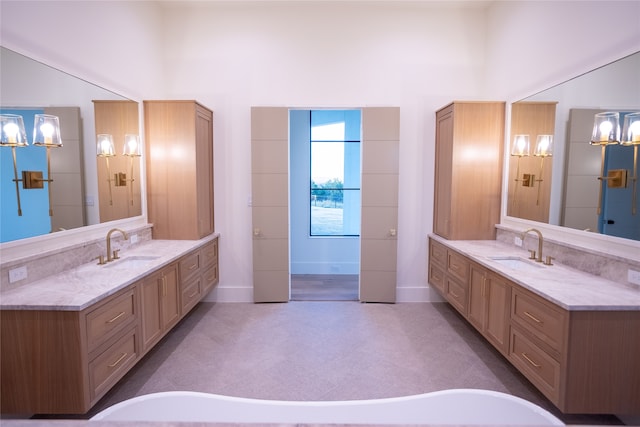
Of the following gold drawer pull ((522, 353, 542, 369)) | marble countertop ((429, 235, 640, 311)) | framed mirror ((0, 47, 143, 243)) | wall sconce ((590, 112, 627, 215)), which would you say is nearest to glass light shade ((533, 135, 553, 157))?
wall sconce ((590, 112, 627, 215))

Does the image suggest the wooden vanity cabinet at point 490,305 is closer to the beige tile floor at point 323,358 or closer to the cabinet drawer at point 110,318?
the beige tile floor at point 323,358

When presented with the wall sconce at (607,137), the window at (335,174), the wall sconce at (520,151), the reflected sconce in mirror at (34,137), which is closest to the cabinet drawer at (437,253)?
the wall sconce at (520,151)

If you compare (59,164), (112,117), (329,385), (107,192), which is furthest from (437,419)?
(112,117)

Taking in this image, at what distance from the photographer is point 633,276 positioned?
81.9 inches

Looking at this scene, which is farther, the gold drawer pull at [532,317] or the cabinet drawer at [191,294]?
the cabinet drawer at [191,294]

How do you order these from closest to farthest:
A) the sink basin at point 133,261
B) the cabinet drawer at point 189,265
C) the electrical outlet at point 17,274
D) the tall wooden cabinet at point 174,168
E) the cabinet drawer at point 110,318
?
the cabinet drawer at point 110,318, the electrical outlet at point 17,274, the sink basin at point 133,261, the cabinet drawer at point 189,265, the tall wooden cabinet at point 174,168

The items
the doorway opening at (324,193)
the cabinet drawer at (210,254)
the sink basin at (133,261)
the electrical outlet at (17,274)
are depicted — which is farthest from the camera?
the doorway opening at (324,193)

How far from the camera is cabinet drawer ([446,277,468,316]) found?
3.21 m

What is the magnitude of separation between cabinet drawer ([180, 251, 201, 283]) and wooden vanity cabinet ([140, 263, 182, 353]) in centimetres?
12

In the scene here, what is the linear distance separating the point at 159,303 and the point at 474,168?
342 cm

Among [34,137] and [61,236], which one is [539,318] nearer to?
[61,236]

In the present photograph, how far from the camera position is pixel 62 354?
1827mm

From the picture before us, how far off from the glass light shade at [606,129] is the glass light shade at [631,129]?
0.05 meters

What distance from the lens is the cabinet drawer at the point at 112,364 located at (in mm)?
1943
